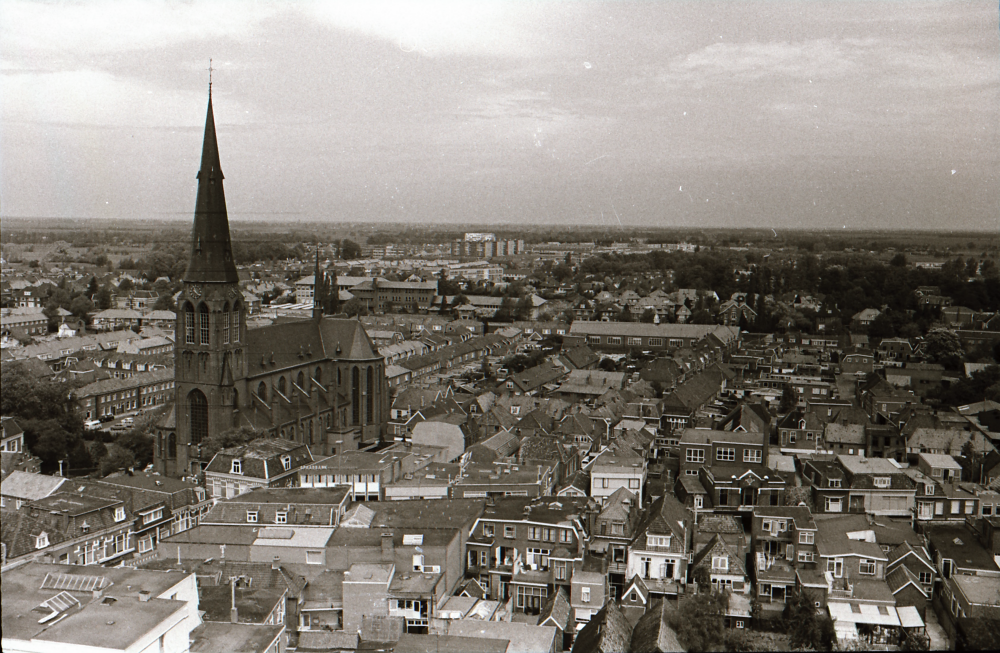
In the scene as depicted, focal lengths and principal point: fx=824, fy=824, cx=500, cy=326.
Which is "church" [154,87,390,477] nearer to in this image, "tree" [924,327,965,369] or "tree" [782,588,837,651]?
"tree" [782,588,837,651]

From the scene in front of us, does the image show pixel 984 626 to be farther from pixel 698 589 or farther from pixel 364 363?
pixel 364 363

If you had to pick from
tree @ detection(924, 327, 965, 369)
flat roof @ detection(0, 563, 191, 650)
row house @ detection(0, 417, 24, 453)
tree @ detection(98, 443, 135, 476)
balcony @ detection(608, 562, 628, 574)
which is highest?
flat roof @ detection(0, 563, 191, 650)

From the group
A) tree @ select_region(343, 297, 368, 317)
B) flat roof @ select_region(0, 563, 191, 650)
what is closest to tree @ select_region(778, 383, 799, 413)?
flat roof @ select_region(0, 563, 191, 650)

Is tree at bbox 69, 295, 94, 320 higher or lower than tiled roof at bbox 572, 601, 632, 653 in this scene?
higher

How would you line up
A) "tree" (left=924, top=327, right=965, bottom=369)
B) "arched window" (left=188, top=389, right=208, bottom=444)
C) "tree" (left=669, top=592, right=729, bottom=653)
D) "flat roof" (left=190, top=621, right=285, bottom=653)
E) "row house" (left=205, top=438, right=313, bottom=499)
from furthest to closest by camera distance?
"tree" (left=924, top=327, right=965, bottom=369), "arched window" (left=188, top=389, right=208, bottom=444), "row house" (left=205, top=438, right=313, bottom=499), "tree" (left=669, top=592, right=729, bottom=653), "flat roof" (left=190, top=621, right=285, bottom=653)

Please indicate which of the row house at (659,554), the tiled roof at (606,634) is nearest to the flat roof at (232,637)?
the tiled roof at (606,634)

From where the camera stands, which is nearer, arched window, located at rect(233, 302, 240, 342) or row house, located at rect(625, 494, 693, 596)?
row house, located at rect(625, 494, 693, 596)

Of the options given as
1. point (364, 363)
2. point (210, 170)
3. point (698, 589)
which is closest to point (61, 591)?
point (698, 589)

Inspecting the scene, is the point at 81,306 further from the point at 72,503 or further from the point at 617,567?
the point at 617,567
